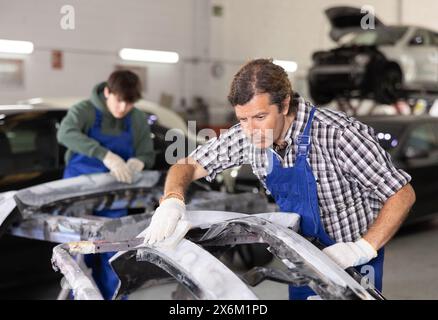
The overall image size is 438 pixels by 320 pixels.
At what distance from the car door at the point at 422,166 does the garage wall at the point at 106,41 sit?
382cm

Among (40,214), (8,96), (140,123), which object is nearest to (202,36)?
(8,96)

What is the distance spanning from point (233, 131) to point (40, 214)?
107 cm

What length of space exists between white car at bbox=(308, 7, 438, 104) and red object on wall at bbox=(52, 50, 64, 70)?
3647mm

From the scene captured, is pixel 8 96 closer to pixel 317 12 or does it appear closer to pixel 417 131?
pixel 417 131

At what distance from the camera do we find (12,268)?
10.7 feet

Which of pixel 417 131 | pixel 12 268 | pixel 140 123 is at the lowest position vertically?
pixel 12 268

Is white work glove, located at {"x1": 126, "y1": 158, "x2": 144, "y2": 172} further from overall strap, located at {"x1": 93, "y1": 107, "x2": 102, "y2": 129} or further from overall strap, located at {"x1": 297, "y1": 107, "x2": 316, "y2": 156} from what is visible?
overall strap, located at {"x1": 297, "y1": 107, "x2": 316, "y2": 156}

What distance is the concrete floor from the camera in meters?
3.74

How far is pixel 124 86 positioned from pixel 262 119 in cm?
123

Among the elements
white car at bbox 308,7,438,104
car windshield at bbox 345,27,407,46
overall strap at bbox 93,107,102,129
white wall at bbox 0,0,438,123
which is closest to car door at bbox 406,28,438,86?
white car at bbox 308,7,438,104

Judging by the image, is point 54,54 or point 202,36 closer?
point 54,54

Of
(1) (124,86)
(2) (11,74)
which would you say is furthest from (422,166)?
(2) (11,74)

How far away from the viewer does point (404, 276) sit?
4.18 meters

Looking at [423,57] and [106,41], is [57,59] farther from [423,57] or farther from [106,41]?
[423,57]
